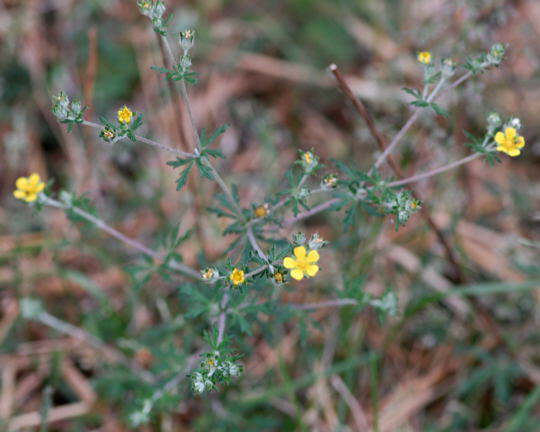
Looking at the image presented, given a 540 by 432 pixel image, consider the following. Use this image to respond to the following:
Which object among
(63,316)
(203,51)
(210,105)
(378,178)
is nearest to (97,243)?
(63,316)

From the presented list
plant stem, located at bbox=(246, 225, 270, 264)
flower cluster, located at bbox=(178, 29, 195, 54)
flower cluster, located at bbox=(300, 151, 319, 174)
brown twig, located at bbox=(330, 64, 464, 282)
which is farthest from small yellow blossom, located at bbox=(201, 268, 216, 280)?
brown twig, located at bbox=(330, 64, 464, 282)

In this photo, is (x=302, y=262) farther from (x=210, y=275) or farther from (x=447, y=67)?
(x=447, y=67)

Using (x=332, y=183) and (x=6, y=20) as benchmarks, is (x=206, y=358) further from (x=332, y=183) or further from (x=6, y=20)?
(x=6, y=20)

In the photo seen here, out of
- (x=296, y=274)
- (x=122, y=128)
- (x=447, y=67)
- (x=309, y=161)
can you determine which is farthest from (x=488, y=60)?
(x=122, y=128)

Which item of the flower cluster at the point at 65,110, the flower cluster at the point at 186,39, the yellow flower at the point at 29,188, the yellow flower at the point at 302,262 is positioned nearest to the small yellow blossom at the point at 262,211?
the yellow flower at the point at 302,262

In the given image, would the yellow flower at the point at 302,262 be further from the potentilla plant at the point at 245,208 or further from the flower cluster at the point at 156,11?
the flower cluster at the point at 156,11

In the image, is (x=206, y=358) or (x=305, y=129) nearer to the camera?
(x=206, y=358)
